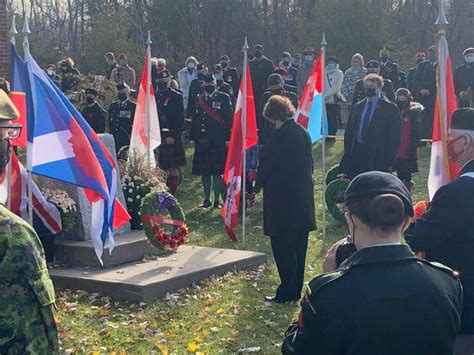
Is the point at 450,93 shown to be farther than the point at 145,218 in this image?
No

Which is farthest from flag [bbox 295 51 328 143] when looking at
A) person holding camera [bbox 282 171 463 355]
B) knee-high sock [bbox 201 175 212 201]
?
person holding camera [bbox 282 171 463 355]

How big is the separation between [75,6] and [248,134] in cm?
3368

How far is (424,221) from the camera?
3.75 metres

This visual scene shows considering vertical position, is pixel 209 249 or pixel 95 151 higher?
pixel 95 151

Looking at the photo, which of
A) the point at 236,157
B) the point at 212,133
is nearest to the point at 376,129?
the point at 236,157

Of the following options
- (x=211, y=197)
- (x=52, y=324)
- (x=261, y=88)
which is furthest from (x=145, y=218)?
(x=261, y=88)

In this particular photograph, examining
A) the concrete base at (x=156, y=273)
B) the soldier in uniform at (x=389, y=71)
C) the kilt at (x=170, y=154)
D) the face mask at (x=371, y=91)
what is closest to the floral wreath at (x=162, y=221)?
the concrete base at (x=156, y=273)

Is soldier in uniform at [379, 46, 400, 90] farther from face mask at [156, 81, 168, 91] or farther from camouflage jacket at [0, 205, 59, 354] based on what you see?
camouflage jacket at [0, 205, 59, 354]

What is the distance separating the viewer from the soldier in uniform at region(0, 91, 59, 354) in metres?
2.66

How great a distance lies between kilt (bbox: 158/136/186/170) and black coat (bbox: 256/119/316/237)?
529 centimetres

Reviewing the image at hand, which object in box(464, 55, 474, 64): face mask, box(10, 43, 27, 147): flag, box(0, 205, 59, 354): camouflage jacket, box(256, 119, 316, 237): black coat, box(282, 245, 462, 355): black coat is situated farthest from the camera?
box(464, 55, 474, 64): face mask

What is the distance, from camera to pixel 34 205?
7633 millimetres

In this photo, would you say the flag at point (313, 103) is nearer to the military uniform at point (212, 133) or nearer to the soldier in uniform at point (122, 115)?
the military uniform at point (212, 133)

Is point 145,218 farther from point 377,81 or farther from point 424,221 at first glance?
point 424,221
